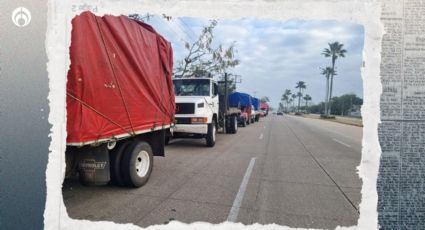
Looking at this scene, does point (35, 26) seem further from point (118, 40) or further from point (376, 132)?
point (376, 132)

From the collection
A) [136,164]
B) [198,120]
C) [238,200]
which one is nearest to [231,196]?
[238,200]

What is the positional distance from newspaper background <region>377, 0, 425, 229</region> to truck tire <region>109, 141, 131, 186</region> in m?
3.73

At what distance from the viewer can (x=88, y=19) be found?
3.47m

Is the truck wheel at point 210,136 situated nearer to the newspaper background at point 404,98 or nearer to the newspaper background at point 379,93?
the newspaper background at point 379,93

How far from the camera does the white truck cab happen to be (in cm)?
930

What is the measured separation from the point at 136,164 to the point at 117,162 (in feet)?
1.32

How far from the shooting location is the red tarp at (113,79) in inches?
129

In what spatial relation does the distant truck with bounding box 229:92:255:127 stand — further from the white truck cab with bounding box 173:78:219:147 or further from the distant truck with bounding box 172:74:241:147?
the white truck cab with bounding box 173:78:219:147

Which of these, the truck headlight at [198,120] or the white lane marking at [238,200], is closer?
the white lane marking at [238,200]

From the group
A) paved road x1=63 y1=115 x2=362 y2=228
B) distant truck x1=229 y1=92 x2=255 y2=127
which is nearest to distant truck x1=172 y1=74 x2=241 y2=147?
paved road x1=63 y1=115 x2=362 y2=228

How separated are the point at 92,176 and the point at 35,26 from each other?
2.29 meters

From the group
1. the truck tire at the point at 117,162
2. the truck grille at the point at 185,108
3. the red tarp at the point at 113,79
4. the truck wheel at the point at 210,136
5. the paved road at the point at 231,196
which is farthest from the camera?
the truck wheel at the point at 210,136

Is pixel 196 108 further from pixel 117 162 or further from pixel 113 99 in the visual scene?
pixel 113 99

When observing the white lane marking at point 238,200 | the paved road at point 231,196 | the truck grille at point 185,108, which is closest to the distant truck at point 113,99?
the paved road at point 231,196
